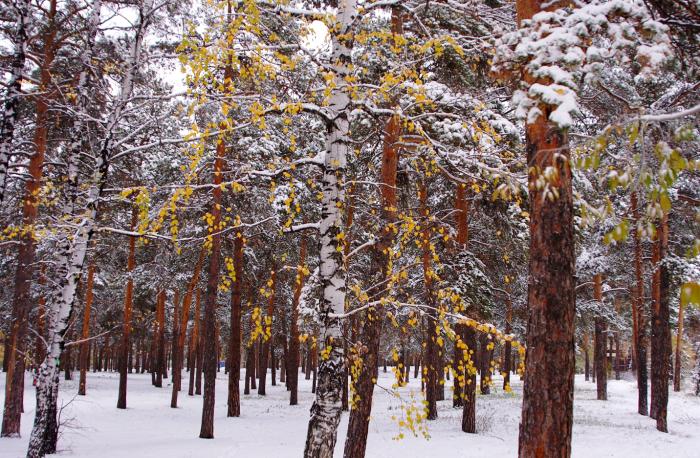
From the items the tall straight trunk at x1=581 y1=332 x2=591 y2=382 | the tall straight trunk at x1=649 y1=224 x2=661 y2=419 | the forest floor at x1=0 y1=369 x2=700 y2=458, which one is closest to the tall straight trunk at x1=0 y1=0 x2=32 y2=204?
the forest floor at x1=0 y1=369 x2=700 y2=458

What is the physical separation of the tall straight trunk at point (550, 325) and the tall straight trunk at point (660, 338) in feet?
43.9

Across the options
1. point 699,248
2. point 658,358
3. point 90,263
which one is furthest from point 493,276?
point 90,263

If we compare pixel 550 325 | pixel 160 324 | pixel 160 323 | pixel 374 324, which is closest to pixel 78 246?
pixel 374 324

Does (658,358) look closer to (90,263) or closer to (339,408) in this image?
(339,408)

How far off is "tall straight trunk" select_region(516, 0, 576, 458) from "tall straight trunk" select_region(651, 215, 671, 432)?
13.4 meters

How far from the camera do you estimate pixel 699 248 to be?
2.14 meters

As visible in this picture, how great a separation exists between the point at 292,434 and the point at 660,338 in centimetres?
1237

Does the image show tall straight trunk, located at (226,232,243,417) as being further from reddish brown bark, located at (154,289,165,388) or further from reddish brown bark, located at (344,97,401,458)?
reddish brown bark, located at (344,97,401,458)

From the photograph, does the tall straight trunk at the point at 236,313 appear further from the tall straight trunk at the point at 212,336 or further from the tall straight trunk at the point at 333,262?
the tall straight trunk at the point at 333,262

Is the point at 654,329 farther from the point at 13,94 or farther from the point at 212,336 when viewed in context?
the point at 13,94

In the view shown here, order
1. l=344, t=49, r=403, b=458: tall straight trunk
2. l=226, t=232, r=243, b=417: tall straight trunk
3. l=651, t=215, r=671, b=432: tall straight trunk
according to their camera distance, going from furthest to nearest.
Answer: l=226, t=232, r=243, b=417: tall straight trunk
l=651, t=215, r=671, b=432: tall straight trunk
l=344, t=49, r=403, b=458: tall straight trunk

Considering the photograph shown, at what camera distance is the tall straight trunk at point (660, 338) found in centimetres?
1534

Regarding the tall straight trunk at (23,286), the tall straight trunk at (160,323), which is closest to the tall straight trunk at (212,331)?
the tall straight trunk at (23,286)

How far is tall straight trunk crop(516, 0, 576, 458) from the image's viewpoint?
4.22 m
